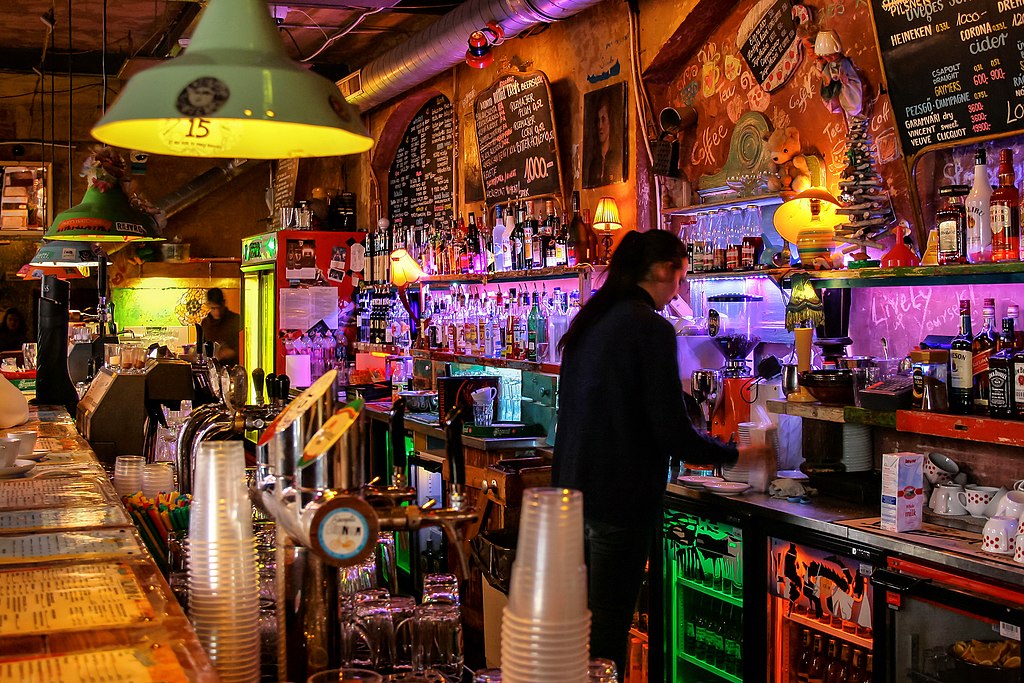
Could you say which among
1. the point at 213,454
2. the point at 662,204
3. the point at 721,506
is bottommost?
the point at 721,506

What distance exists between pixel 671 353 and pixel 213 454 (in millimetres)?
1953

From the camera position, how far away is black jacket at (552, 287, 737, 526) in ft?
11.0

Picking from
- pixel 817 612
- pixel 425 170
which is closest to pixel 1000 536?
pixel 817 612

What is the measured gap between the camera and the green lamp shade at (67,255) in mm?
7125

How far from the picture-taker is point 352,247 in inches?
388

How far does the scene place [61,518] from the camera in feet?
8.61

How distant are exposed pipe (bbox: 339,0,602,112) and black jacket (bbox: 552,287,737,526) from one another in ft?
6.11

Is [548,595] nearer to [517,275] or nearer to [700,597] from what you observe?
[700,597]

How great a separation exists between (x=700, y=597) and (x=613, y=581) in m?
1.07

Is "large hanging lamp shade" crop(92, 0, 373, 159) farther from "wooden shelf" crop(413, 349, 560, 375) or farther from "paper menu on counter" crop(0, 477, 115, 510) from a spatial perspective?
"wooden shelf" crop(413, 349, 560, 375)

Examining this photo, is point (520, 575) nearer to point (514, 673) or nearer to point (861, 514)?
point (514, 673)

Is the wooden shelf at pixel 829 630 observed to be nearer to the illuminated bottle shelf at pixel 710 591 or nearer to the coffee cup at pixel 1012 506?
the illuminated bottle shelf at pixel 710 591

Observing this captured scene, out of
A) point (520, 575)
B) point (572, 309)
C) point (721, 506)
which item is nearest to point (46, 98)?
point (572, 309)

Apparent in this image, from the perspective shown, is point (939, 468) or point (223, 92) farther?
→ point (939, 468)
